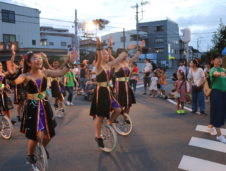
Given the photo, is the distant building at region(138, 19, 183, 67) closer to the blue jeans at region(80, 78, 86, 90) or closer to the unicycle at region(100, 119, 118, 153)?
the blue jeans at region(80, 78, 86, 90)

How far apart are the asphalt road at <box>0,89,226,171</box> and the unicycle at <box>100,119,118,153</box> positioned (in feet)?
0.46

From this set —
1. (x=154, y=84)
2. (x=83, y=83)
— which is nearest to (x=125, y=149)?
(x=154, y=84)

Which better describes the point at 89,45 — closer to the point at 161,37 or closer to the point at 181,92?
the point at 161,37

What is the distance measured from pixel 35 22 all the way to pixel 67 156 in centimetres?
3571

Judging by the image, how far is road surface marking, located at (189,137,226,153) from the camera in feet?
16.4

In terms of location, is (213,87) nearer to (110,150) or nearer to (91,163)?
(110,150)

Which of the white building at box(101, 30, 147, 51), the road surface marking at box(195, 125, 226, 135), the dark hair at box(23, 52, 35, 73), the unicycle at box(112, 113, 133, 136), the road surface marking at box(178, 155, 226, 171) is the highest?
the white building at box(101, 30, 147, 51)

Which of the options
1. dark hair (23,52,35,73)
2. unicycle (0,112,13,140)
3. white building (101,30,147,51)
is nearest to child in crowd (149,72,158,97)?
unicycle (0,112,13,140)

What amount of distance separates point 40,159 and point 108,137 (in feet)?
5.21

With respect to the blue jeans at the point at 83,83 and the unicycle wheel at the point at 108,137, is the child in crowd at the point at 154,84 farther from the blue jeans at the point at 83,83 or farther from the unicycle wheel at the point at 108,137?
the unicycle wheel at the point at 108,137

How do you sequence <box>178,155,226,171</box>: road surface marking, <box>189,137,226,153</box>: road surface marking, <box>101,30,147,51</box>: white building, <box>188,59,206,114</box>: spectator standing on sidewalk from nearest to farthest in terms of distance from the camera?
<box>178,155,226,171</box>: road surface marking < <box>189,137,226,153</box>: road surface marking < <box>188,59,206,114</box>: spectator standing on sidewalk < <box>101,30,147,51</box>: white building

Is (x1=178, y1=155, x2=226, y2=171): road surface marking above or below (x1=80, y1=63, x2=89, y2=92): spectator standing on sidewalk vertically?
below

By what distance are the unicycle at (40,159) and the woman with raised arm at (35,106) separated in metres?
0.07

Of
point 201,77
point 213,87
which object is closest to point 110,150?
point 213,87
